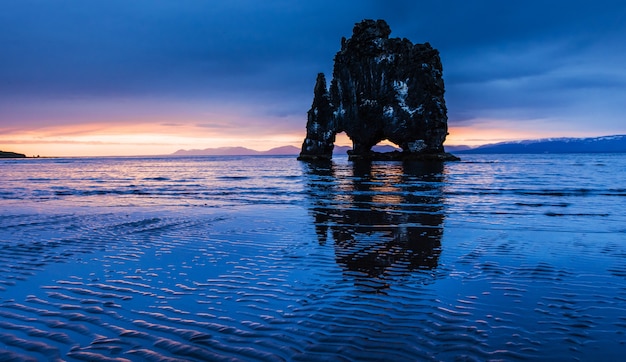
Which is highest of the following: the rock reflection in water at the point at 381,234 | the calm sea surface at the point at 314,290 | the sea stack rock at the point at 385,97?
the sea stack rock at the point at 385,97

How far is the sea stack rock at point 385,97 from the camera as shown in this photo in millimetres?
108125

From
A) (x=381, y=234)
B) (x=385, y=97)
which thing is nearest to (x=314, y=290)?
(x=381, y=234)

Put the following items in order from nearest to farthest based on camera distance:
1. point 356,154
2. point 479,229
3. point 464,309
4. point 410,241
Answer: point 464,309 < point 410,241 < point 479,229 < point 356,154

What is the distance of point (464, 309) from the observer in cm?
607

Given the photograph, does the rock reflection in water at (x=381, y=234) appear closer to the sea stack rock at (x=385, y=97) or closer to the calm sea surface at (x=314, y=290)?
the calm sea surface at (x=314, y=290)

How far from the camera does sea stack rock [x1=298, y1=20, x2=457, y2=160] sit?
108 meters

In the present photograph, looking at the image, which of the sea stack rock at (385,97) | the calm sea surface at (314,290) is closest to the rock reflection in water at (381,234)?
the calm sea surface at (314,290)

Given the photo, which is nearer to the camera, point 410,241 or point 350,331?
point 350,331

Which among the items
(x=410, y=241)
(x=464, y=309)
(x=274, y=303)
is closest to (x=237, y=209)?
(x=410, y=241)

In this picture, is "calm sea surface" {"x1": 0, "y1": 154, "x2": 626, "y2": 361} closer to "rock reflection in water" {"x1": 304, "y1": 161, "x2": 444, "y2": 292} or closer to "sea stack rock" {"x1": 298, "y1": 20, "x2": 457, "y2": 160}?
"rock reflection in water" {"x1": 304, "y1": 161, "x2": 444, "y2": 292}

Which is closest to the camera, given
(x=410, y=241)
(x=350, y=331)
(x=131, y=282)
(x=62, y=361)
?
(x=62, y=361)

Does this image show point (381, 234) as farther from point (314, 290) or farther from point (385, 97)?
point (385, 97)

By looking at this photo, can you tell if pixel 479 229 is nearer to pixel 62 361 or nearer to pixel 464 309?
pixel 464 309

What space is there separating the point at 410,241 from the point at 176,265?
21.8 ft
